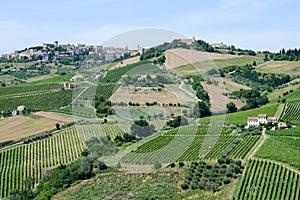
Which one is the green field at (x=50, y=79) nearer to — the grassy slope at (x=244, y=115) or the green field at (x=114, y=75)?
the green field at (x=114, y=75)

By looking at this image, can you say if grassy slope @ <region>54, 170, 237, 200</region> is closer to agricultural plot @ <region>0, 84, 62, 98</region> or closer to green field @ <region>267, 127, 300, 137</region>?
green field @ <region>267, 127, 300, 137</region>

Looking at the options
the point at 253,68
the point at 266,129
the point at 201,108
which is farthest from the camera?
the point at 253,68

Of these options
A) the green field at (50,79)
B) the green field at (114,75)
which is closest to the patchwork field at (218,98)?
the green field at (114,75)

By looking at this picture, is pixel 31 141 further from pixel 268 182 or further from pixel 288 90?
pixel 288 90

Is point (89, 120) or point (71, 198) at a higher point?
point (89, 120)

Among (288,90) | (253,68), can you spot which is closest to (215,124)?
(288,90)
